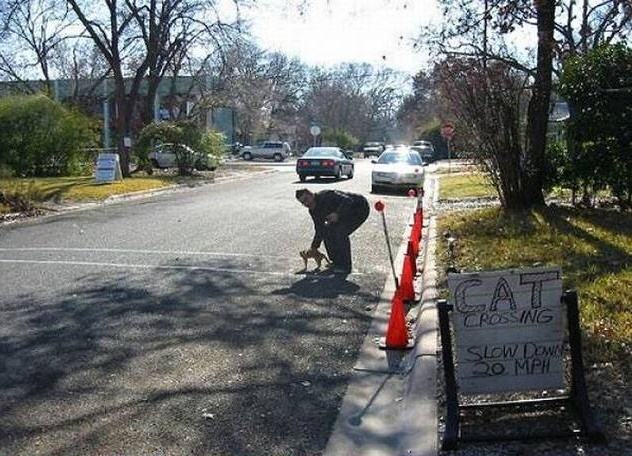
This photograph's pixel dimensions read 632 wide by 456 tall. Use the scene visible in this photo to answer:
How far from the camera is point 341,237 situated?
1007cm

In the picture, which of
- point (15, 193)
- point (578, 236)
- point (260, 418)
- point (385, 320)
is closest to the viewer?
point (260, 418)

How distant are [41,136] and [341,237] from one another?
22.8 metres

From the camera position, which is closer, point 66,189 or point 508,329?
point 508,329

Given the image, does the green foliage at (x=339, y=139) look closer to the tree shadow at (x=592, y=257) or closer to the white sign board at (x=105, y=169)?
the white sign board at (x=105, y=169)

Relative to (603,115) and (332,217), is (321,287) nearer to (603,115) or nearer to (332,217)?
(332,217)

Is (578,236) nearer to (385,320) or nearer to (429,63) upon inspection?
(385,320)

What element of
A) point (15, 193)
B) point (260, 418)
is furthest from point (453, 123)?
point (260, 418)

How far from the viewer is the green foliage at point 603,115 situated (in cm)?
1322

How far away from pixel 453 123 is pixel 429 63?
4.68ft

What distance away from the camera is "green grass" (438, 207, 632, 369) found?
20.1ft

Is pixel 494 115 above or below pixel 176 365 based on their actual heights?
above

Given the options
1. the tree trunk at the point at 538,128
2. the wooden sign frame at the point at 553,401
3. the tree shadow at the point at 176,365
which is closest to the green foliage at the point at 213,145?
the tree trunk at the point at 538,128

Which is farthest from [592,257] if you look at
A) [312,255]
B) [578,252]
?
[312,255]

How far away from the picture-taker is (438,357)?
5914 mm
